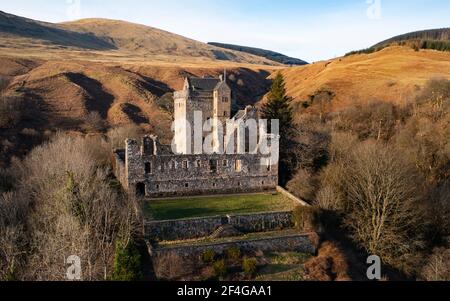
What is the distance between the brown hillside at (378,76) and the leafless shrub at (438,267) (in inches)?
1563

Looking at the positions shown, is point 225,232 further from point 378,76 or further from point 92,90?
point 92,90

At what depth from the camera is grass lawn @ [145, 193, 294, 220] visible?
107 feet

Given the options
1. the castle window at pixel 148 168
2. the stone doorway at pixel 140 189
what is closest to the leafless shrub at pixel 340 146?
the castle window at pixel 148 168

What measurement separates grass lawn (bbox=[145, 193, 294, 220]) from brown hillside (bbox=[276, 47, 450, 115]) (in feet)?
127

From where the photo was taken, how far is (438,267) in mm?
27266

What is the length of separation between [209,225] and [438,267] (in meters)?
16.5

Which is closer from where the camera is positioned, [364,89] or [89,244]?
[89,244]

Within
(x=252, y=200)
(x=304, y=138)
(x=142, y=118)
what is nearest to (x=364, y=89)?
(x=304, y=138)

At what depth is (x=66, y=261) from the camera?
2216cm

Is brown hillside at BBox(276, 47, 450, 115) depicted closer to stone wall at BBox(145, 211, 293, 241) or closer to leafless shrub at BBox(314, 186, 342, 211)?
leafless shrub at BBox(314, 186, 342, 211)

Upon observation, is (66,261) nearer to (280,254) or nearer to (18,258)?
(18,258)

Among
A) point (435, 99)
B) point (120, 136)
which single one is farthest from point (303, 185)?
point (120, 136)

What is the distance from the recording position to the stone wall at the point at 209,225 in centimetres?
2959
